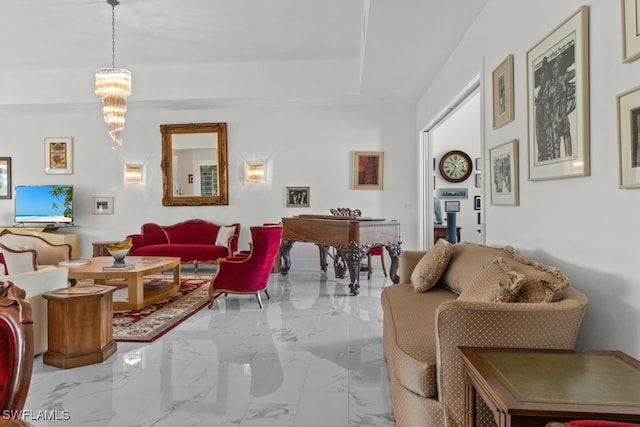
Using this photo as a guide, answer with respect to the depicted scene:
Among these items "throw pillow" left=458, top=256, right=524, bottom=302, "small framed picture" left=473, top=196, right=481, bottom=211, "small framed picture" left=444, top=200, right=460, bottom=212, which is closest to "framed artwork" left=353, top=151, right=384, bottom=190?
"small framed picture" left=444, top=200, right=460, bottom=212

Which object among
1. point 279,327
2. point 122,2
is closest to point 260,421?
point 279,327

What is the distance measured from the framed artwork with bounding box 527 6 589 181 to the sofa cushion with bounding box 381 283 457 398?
115 cm

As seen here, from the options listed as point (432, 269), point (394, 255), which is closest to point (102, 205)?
point (394, 255)

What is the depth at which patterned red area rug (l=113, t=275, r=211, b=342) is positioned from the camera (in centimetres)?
378

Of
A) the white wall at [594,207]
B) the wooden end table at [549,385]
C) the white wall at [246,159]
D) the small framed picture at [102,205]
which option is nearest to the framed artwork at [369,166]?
the white wall at [246,159]

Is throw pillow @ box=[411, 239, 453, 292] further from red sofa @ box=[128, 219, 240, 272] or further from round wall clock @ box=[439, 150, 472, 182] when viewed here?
round wall clock @ box=[439, 150, 472, 182]

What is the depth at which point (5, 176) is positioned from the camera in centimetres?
823

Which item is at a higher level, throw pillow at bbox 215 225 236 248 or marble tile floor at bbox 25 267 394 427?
throw pillow at bbox 215 225 236 248

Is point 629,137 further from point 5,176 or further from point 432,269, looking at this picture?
point 5,176

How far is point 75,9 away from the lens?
16.2 feet

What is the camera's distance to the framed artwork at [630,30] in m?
1.73

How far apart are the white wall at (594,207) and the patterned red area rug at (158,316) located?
3306 mm

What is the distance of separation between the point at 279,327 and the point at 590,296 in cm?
272

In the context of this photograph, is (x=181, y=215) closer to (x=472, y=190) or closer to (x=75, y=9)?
(x=75, y=9)
